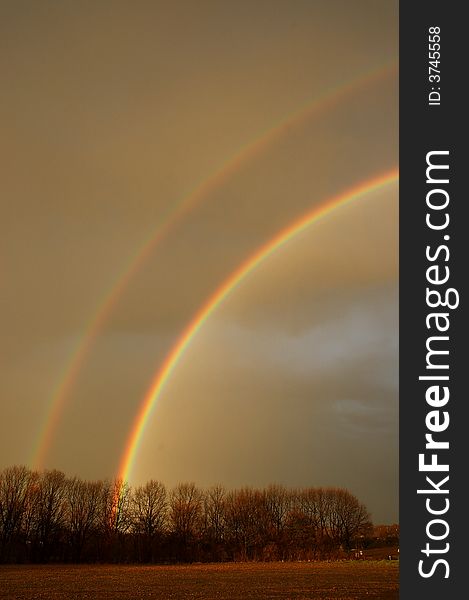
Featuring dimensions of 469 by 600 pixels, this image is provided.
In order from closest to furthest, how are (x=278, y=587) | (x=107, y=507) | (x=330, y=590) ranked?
(x=330, y=590) → (x=278, y=587) → (x=107, y=507)

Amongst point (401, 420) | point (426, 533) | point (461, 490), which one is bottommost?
point (426, 533)

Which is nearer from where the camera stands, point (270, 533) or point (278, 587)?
point (278, 587)

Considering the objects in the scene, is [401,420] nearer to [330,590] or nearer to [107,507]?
[330,590]

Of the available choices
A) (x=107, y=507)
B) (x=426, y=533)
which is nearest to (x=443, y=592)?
(x=426, y=533)

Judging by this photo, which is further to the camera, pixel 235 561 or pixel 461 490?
pixel 235 561

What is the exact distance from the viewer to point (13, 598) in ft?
125

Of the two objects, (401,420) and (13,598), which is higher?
(401,420)

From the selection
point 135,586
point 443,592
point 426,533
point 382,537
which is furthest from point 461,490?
point 382,537

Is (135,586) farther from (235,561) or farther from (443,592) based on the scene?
(235,561)

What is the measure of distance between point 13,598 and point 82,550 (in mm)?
72506

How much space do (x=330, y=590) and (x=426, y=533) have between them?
23187 millimetres

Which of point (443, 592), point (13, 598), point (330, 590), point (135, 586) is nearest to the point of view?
point (443, 592)

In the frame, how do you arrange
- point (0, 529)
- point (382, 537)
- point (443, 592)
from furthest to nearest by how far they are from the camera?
point (382, 537), point (0, 529), point (443, 592)

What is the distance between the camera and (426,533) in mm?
20922
